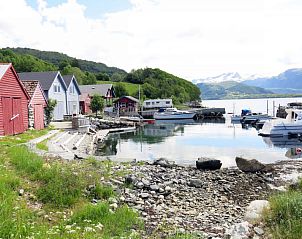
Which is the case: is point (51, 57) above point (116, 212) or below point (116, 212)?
above

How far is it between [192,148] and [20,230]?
2765 cm

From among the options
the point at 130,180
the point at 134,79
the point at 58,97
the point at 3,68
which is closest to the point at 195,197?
the point at 130,180

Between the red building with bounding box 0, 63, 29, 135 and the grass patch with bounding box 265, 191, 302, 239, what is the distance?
1930cm

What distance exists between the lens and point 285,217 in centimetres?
915

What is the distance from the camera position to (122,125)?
2222 inches

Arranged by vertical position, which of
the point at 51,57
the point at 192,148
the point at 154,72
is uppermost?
the point at 51,57

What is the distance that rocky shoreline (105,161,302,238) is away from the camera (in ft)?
30.2

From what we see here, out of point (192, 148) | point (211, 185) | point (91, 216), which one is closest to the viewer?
point (91, 216)

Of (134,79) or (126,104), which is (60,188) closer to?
(126,104)

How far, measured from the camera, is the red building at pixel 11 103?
78.9ft

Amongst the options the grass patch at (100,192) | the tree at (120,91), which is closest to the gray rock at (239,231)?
the grass patch at (100,192)

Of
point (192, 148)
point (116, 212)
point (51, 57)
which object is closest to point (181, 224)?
point (116, 212)

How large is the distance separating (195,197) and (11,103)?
1779 centimetres

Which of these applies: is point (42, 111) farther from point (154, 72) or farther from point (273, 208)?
point (154, 72)
